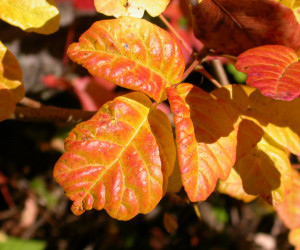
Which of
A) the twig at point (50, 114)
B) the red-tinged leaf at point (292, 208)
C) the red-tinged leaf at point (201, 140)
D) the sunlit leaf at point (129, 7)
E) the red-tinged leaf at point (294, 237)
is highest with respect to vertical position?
the sunlit leaf at point (129, 7)

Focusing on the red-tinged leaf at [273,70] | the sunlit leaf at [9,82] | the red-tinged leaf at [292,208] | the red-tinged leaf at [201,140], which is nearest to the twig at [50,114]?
the sunlit leaf at [9,82]

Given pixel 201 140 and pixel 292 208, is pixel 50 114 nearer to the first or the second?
pixel 201 140

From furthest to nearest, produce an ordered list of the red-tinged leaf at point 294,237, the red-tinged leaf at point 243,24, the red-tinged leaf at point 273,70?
1. the red-tinged leaf at point 294,237
2. the red-tinged leaf at point 243,24
3. the red-tinged leaf at point 273,70

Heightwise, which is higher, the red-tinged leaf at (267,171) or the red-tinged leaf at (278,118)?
the red-tinged leaf at (278,118)

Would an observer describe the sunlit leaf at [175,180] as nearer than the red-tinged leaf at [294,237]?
Yes

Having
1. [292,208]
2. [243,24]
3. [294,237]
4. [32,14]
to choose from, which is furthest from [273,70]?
[294,237]

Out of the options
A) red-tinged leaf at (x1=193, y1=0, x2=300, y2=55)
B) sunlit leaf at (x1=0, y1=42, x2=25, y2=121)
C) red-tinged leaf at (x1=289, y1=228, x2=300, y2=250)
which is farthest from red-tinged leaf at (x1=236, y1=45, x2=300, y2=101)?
red-tinged leaf at (x1=289, y1=228, x2=300, y2=250)

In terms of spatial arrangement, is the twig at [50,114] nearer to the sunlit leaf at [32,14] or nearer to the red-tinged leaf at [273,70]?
the sunlit leaf at [32,14]
